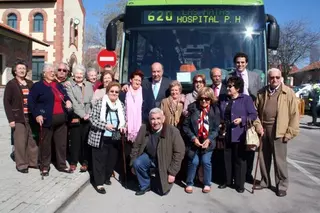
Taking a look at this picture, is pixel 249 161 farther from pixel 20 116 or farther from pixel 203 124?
pixel 20 116

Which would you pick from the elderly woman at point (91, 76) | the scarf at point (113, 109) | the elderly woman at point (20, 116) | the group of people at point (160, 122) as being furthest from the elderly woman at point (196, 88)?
the elderly woman at point (20, 116)

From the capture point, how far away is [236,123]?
530 cm

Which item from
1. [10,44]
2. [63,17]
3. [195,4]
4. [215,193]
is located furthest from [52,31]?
[215,193]

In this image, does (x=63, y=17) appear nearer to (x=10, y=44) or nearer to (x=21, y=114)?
(x=10, y=44)

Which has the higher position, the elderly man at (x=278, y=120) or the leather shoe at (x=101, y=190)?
the elderly man at (x=278, y=120)

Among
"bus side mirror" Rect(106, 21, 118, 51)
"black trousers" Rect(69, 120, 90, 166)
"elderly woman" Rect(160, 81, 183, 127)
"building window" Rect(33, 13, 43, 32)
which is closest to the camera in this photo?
"elderly woman" Rect(160, 81, 183, 127)

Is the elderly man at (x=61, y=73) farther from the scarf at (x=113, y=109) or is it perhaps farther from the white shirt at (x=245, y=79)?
the white shirt at (x=245, y=79)

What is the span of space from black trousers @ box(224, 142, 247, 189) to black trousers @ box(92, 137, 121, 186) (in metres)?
1.73

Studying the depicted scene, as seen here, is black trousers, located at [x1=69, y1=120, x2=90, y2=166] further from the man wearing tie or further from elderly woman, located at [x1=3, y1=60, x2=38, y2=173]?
the man wearing tie

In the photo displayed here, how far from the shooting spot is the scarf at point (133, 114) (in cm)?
555

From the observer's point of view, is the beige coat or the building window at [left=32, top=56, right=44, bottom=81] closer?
the beige coat

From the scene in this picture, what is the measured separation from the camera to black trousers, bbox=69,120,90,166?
6.14m

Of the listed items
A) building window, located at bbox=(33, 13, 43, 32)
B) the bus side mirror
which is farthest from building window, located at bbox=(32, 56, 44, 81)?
the bus side mirror

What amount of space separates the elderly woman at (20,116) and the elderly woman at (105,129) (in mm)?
1387
